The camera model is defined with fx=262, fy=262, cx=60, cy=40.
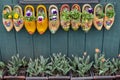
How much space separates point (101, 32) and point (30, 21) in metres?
0.75

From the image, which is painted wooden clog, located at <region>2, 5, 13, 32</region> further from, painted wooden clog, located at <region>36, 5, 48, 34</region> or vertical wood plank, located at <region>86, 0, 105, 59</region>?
vertical wood plank, located at <region>86, 0, 105, 59</region>

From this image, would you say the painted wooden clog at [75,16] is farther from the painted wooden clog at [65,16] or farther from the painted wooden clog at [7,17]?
the painted wooden clog at [7,17]

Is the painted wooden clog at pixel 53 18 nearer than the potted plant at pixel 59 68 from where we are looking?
Yes

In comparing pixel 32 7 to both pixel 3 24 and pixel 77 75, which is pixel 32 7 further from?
pixel 77 75

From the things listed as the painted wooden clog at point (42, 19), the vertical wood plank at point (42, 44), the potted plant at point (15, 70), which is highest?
the painted wooden clog at point (42, 19)

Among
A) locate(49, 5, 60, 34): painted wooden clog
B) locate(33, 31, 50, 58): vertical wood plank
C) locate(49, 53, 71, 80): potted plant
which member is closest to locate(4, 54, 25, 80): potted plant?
locate(33, 31, 50, 58): vertical wood plank

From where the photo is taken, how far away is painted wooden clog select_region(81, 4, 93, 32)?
8.37 ft

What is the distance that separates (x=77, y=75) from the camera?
8.91 feet

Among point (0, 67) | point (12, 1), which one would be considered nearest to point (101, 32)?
point (12, 1)

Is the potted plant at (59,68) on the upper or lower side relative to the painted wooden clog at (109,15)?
lower

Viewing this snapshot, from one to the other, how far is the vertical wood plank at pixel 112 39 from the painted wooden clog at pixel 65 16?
1.43ft

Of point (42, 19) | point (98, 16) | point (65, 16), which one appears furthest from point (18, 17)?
point (98, 16)

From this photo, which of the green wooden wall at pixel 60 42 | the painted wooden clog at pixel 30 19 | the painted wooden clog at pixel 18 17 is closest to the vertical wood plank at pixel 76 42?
the green wooden wall at pixel 60 42

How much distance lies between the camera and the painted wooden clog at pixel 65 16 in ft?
8.34
